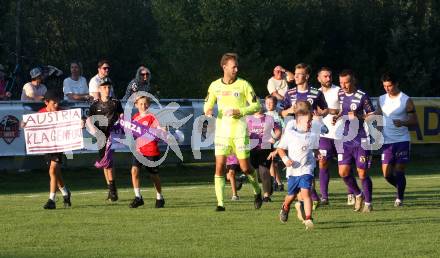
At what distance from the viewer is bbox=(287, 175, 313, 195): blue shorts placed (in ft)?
46.2

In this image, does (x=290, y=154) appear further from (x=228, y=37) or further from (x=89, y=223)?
(x=228, y=37)

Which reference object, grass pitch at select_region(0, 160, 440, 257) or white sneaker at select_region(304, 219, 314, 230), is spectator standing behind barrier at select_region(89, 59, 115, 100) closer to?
grass pitch at select_region(0, 160, 440, 257)

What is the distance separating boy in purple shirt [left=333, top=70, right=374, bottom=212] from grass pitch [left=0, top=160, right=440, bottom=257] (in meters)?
0.36

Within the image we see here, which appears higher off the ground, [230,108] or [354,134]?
[230,108]

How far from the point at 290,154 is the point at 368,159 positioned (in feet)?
9.67

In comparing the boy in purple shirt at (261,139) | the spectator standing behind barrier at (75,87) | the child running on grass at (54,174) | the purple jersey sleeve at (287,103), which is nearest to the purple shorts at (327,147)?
the purple jersey sleeve at (287,103)

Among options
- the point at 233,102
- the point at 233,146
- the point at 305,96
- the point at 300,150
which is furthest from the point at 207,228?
the point at 305,96

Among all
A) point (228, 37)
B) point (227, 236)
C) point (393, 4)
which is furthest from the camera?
point (393, 4)

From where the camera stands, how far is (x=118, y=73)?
188 ft

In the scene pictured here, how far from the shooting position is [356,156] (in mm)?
16922

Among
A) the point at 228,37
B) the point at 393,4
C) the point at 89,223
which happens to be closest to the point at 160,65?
the point at 228,37

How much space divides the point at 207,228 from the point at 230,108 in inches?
112

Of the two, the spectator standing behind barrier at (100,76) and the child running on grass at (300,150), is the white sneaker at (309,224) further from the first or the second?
the spectator standing behind barrier at (100,76)

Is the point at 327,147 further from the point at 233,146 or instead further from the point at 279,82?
the point at 279,82
